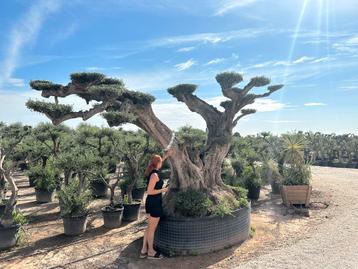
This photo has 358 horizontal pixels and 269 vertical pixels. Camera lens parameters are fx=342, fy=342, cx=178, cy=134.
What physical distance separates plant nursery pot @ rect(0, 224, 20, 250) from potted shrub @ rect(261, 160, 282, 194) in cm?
711

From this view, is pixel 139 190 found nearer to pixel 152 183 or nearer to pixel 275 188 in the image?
pixel 275 188

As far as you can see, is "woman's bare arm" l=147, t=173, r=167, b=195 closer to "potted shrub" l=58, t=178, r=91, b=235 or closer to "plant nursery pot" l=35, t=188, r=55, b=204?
"potted shrub" l=58, t=178, r=91, b=235

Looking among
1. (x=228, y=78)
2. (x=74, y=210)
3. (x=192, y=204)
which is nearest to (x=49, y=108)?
(x=192, y=204)

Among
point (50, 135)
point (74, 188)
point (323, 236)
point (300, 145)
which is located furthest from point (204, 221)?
point (50, 135)

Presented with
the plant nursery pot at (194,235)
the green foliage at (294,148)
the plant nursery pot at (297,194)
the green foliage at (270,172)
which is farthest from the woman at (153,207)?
the green foliage at (270,172)

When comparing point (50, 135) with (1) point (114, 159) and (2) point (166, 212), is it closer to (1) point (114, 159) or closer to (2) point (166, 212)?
(1) point (114, 159)

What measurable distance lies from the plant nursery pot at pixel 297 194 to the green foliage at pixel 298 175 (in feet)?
0.67

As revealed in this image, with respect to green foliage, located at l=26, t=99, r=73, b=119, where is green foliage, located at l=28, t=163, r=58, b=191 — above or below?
below

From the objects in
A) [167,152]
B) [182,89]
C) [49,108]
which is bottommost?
[167,152]

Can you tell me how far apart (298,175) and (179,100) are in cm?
404

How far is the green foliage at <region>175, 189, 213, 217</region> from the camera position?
545 centimetres

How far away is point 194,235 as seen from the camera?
521 centimetres

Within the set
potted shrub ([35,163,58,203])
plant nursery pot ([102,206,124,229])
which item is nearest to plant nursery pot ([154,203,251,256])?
plant nursery pot ([102,206,124,229])

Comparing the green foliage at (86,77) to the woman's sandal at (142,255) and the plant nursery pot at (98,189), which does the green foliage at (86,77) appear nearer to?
the woman's sandal at (142,255)
